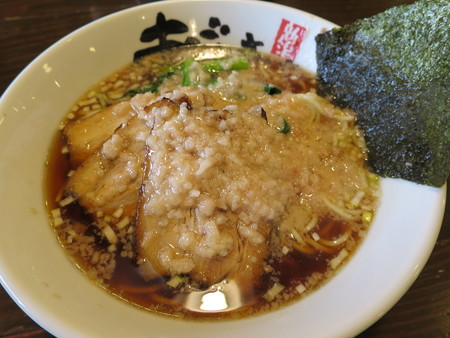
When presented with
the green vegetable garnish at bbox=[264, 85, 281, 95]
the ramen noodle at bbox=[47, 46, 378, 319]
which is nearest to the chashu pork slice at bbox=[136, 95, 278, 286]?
the ramen noodle at bbox=[47, 46, 378, 319]

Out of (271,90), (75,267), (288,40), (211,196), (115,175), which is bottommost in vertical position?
(75,267)

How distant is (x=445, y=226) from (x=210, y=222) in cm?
128

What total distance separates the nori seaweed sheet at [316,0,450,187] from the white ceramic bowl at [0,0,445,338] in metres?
0.15

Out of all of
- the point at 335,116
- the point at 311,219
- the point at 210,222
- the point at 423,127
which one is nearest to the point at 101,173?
the point at 210,222

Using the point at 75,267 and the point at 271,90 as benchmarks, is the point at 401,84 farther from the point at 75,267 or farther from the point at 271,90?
the point at 75,267

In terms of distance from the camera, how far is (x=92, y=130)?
6.73 feet

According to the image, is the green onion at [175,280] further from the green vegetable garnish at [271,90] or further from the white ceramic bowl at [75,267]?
the green vegetable garnish at [271,90]

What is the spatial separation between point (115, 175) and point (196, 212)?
48cm

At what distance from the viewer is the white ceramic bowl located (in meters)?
1.30

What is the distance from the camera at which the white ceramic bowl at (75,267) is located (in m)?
1.30

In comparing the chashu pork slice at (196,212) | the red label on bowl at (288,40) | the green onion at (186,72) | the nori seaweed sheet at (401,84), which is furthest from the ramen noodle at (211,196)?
the red label on bowl at (288,40)

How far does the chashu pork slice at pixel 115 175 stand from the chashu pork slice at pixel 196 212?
0.17 metres

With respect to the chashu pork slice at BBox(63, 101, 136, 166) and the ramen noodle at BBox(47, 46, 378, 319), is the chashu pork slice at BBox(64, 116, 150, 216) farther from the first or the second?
the chashu pork slice at BBox(63, 101, 136, 166)

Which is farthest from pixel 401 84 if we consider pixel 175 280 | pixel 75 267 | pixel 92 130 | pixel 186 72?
pixel 75 267
